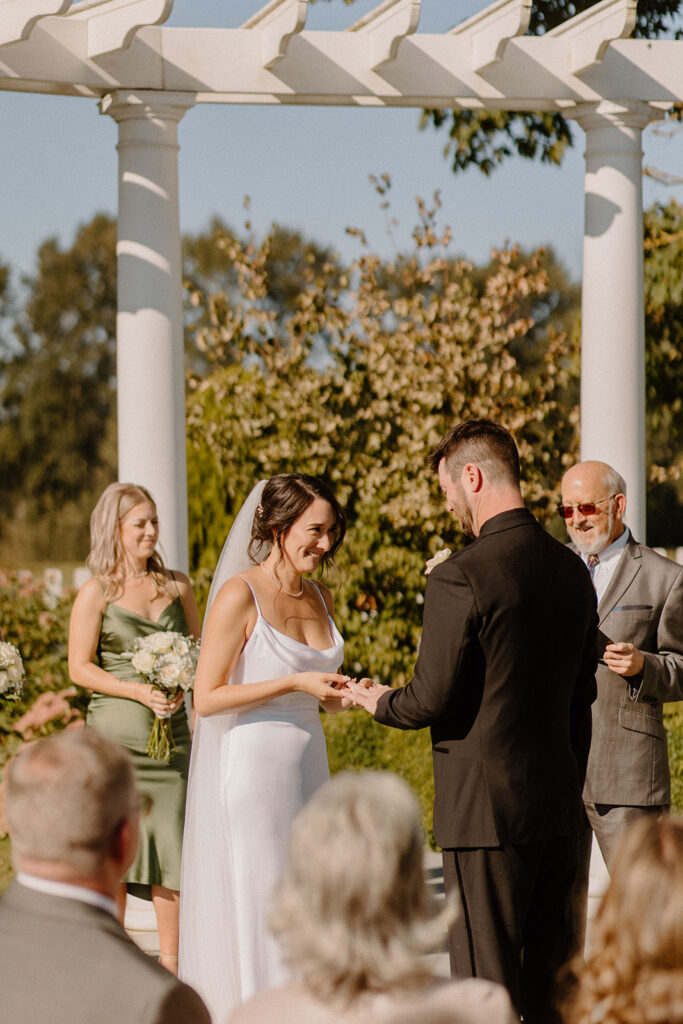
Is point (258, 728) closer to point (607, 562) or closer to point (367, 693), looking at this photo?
point (367, 693)

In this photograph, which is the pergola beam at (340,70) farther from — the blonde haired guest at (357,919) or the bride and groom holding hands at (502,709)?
the blonde haired guest at (357,919)

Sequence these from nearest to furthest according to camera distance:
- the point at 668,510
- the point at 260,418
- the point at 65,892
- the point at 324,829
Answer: the point at 324,829, the point at 65,892, the point at 260,418, the point at 668,510

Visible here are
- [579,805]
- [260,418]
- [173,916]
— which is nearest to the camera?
[579,805]

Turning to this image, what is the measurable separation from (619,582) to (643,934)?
135 inches

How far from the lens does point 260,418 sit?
13.3 m

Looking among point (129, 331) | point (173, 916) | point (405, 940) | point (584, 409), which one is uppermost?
point (129, 331)

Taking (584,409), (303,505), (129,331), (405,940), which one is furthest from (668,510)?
(405,940)

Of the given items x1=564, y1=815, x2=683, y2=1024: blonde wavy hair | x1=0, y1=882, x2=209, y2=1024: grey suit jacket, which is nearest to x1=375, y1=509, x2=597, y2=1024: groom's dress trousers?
x1=564, y1=815, x2=683, y2=1024: blonde wavy hair

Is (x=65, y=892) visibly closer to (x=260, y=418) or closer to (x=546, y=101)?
(x=546, y=101)

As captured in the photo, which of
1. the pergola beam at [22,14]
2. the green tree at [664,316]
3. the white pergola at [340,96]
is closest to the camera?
the pergola beam at [22,14]

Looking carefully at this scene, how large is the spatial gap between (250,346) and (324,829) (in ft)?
45.1

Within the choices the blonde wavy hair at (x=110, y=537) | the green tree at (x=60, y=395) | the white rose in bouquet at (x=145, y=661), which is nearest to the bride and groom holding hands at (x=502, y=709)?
the white rose in bouquet at (x=145, y=661)

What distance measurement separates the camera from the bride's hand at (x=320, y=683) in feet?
15.9

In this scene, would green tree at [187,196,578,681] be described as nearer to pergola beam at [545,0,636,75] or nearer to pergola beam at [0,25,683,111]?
pergola beam at [0,25,683,111]
